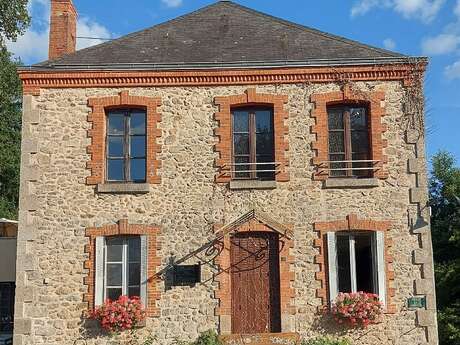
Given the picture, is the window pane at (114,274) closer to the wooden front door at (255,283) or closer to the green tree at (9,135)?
the wooden front door at (255,283)

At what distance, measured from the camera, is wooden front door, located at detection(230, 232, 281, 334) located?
1238 centimetres

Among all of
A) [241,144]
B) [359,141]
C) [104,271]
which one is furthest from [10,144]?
[359,141]

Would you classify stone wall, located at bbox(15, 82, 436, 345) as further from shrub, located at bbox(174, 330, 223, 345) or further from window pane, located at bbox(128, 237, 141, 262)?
window pane, located at bbox(128, 237, 141, 262)

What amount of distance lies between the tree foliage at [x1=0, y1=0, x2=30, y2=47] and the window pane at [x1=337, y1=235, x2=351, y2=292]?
1115 cm

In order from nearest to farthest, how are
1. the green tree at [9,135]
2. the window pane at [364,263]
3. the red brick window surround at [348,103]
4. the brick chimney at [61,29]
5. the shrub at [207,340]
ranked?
the shrub at [207,340], the window pane at [364,263], the red brick window surround at [348,103], the brick chimney at [61,29], the green tree at [9,135]

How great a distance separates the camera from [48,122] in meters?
13.2

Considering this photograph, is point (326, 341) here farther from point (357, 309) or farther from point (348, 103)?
point (348, 103)

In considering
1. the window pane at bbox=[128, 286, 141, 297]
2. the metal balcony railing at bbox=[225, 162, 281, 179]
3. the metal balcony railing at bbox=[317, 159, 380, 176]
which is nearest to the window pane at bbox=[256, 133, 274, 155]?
the metal balcony railing at bbox=[225, 162, 281, 179]

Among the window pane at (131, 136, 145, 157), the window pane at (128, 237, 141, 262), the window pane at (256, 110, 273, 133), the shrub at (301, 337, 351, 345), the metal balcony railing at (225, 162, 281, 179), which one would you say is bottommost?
the shrub at (301, 337, 351, 345)

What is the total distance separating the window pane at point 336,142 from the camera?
42.9ft

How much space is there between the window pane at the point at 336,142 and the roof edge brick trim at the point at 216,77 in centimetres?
A: 115

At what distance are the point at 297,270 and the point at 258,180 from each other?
2.00 m

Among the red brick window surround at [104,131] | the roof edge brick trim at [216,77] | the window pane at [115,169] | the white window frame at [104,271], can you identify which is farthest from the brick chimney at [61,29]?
the white window frame at [104,271]

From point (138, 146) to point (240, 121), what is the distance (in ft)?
7.35
